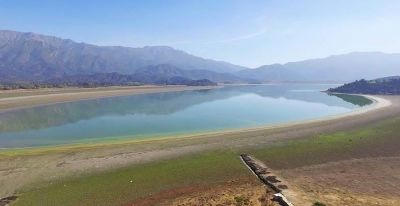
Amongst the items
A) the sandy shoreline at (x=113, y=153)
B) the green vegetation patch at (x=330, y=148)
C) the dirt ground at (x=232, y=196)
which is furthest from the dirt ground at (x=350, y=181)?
the sandy shoreline at (x=113, y=153)

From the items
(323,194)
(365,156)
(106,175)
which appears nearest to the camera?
(323,194)

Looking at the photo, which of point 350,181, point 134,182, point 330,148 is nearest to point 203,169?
point 134,182

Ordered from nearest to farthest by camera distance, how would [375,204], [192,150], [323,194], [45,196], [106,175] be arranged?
[375,204], [323,194], [45,196], [106,175], [192,150]

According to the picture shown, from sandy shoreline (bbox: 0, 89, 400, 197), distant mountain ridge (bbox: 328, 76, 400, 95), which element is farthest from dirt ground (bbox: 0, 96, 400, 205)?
distant mountain ridge (bbox: 328, 76, 400, 95)

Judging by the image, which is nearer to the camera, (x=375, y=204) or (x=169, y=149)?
(x=375, y=204)

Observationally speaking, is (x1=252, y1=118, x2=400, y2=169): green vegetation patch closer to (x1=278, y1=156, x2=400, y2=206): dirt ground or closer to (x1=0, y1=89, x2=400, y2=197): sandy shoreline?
(x1=278, y1=156, x2=400, y2=206): dirt ground

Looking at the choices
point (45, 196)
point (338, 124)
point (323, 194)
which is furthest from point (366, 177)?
point (338, 124)

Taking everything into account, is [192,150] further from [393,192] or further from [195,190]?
[393,192]
